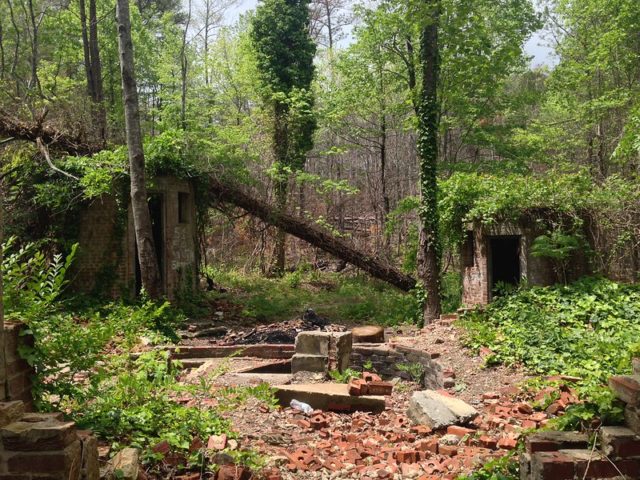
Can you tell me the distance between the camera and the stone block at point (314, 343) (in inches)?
366

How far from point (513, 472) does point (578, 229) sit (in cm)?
904

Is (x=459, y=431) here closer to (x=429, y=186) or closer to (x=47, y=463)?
(x=47, y=463)

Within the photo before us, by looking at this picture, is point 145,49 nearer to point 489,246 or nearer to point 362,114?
point 362,114

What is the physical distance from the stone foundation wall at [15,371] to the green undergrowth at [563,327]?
6337mm

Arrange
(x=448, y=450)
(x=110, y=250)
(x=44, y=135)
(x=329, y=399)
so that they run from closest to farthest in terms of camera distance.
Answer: (x=448, y=450)
(x=329, y=399)
(x=44, y=135)
(x=110, y=250)

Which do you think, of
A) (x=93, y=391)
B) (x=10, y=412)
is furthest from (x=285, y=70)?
(x=10, y=412)

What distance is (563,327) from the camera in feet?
32.7

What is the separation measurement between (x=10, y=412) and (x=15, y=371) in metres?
0.60

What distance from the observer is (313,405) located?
25.0ft

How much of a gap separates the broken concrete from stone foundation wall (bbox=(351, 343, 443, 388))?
2769 mm

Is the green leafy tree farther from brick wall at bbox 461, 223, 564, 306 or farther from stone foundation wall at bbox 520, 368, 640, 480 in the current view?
stone foundation wall at bbox 520, 368, 640, 480

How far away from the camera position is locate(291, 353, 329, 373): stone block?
9.05 meters

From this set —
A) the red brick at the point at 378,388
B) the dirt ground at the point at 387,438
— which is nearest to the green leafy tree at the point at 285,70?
the red brick at the point at 378,388

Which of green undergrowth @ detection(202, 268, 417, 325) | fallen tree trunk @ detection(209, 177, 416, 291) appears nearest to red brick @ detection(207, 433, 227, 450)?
green undergrowth @ detection(202, 268, 417, 325)
